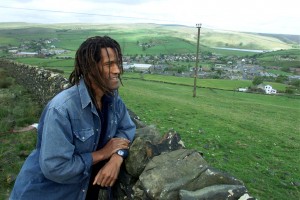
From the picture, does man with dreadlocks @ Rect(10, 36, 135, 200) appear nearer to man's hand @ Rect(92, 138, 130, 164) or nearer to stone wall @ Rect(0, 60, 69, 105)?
man's hand @ Rect(92, 138, 130, 164)

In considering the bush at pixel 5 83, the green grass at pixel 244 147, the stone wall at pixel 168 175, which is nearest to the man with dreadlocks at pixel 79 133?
the stone wall at pixel 168 175

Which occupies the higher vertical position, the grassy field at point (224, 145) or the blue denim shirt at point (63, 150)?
the blue denim shirt at point (63, 150)

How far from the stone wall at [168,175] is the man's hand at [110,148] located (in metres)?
0.27

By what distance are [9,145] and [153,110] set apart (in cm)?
709

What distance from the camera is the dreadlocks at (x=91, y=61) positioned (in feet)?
8.02

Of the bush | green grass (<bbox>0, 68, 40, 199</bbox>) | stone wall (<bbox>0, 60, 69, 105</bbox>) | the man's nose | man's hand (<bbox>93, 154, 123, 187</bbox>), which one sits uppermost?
the man's nose

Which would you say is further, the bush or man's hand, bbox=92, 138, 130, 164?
the bush

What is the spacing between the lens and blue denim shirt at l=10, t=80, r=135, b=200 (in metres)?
2.23

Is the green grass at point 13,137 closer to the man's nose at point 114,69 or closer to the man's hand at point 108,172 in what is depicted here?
the man's hand at point 108,172

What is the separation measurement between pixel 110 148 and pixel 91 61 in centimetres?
81

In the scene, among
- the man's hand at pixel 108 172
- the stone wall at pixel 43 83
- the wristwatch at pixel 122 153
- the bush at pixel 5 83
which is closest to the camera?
the man's hand at pixel 108 172

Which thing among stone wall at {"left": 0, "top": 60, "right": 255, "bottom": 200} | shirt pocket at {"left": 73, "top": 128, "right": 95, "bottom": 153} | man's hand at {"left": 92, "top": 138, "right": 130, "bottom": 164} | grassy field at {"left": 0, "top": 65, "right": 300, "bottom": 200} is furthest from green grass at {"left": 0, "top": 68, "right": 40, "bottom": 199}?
shirt pocket at {"left": 73, "top": 128, "right": 95, "bottom": 153}

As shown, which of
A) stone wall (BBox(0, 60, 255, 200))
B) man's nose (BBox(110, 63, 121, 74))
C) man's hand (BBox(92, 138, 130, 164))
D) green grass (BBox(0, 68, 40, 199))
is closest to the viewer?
stone wall (BBox(0, 60, 255, 200))

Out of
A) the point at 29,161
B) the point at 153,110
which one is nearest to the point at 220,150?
the point at 153,110
